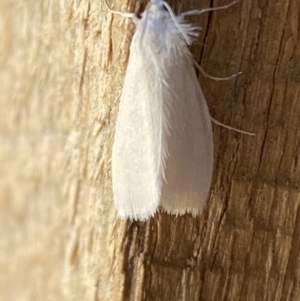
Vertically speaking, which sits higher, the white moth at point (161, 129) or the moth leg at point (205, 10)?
the moth leg at point (205, 10)

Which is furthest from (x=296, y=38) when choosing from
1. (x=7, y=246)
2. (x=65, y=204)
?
(x=7, y=246)

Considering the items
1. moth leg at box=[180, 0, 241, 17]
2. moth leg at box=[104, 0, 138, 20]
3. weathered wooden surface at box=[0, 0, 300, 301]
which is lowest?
weathered wooden surface at box=[0, 0, 300, 301]

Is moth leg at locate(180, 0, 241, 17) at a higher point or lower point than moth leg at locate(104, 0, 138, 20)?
higher

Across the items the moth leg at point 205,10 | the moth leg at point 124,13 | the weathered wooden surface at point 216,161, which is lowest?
the weathered wooden surface at point 216,161

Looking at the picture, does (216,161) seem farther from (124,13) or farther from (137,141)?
(124,13)
